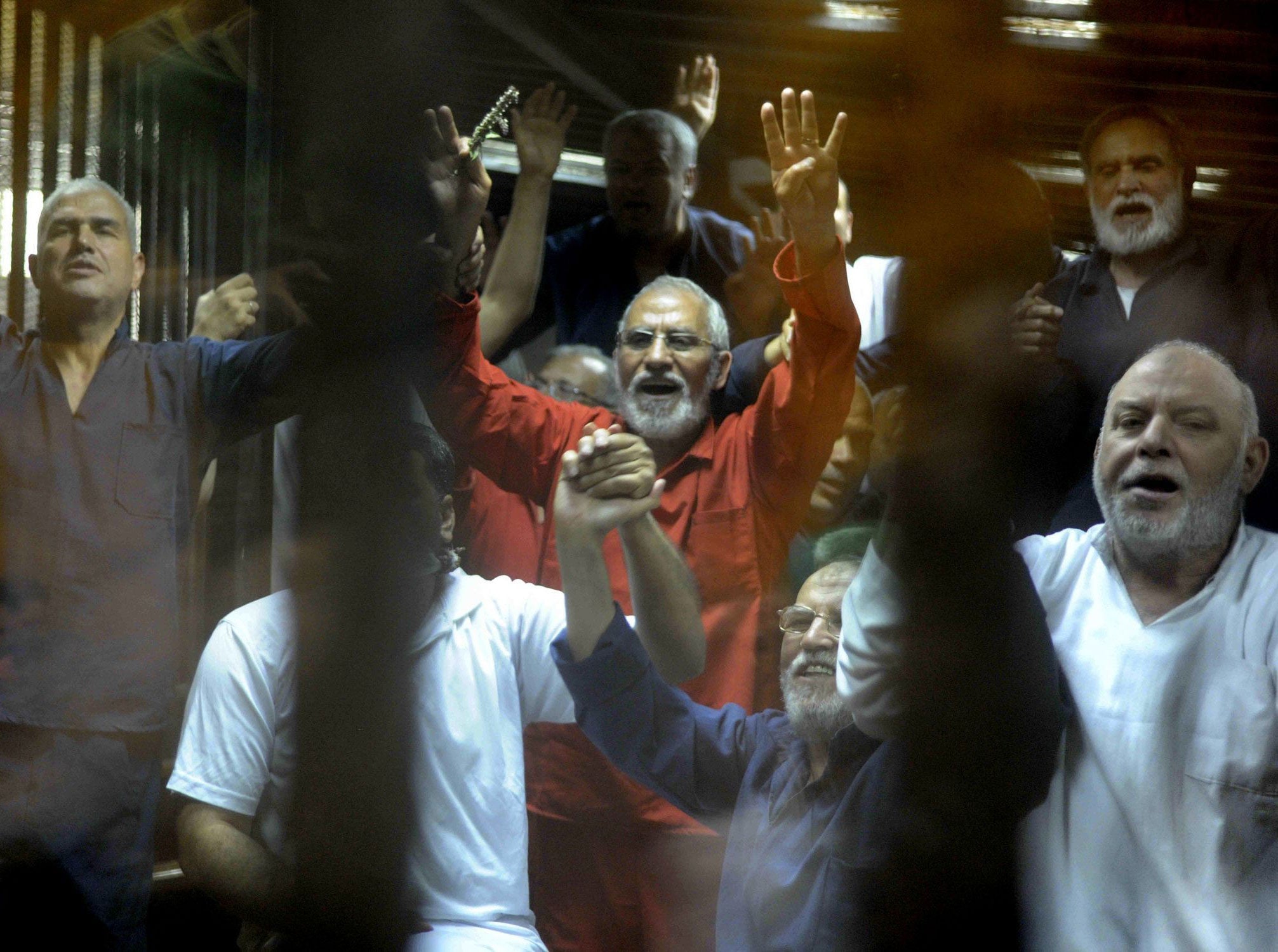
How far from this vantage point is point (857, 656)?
2.64 ft

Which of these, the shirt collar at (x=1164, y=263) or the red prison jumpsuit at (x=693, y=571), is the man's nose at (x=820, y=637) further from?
the shirt collar at (x=1164, y=263)

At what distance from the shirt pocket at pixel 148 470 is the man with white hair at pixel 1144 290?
1.22m

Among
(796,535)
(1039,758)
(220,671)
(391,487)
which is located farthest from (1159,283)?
(220,671)

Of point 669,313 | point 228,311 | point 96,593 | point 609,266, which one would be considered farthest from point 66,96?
point 669,313

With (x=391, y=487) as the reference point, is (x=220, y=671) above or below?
below

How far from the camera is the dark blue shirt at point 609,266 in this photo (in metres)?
2.31

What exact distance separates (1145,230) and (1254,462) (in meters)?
0.41

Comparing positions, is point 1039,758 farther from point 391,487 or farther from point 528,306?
point 528,306

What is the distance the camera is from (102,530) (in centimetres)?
179

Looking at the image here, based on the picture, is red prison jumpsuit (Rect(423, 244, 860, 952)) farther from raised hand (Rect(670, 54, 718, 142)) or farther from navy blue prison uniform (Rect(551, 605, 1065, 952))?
raised hand (Rect(670, 54, 718, 142))

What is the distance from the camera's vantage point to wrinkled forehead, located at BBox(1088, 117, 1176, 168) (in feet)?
5.31

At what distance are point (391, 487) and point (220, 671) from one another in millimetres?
1227

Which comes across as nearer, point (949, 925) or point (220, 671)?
point (949, 925)

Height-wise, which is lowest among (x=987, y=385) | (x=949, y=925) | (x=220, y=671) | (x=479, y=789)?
(x=479, y=789)
